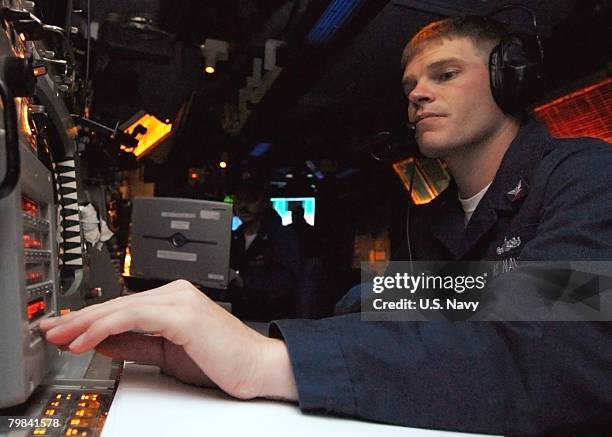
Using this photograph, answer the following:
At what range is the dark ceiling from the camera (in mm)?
2359

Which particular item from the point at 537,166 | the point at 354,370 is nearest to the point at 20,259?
the point at 354,370

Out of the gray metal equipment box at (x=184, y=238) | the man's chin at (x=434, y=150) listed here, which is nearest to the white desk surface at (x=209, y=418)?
the man's chin at (x=434, y=150)

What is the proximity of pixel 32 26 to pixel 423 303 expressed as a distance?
0.88 meters

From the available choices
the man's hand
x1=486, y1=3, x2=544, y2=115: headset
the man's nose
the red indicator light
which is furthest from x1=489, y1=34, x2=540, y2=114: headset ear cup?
the red indicator light

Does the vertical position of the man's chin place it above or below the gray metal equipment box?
above

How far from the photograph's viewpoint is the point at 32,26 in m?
0.65

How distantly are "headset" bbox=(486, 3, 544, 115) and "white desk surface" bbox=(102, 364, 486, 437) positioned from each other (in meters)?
0.88

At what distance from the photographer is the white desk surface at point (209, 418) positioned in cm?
38

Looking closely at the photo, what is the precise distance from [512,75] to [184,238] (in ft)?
4.17

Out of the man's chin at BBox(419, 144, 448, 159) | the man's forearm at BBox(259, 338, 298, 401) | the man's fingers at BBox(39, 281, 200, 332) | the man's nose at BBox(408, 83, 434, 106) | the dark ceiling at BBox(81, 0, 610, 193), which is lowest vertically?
the man's forearm at BBox(259, 338, 298, 401)

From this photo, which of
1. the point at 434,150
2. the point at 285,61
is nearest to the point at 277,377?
the point at 434,150

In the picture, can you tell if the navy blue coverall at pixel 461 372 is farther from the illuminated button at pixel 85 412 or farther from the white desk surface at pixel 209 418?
the illuminated button at pixel 85 412

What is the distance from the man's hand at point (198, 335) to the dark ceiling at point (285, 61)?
97cm

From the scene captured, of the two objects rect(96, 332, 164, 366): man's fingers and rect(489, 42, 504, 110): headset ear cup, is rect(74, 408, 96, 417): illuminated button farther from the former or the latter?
rect(489, 42, 504, 110): headset ear cup
